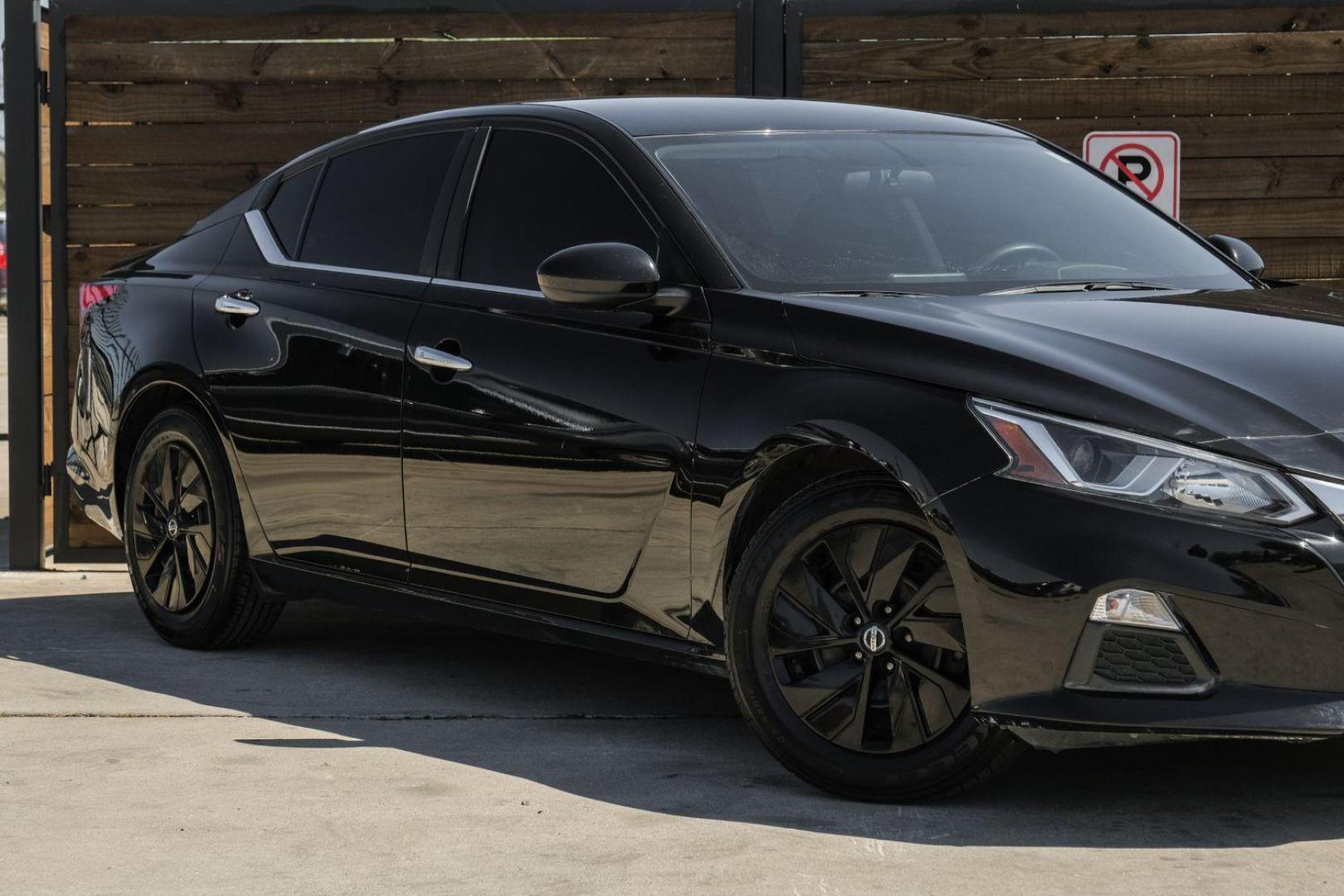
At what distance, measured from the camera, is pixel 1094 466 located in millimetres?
4312

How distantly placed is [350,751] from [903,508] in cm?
165

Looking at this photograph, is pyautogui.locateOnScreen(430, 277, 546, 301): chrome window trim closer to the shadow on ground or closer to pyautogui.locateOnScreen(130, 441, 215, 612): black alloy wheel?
the shadow on ground

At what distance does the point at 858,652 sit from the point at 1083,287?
1143 mm

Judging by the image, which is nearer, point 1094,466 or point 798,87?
point 1094,466

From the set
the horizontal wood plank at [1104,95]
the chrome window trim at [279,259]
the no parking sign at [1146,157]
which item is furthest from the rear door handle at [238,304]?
the no parking sign at [1146,157]

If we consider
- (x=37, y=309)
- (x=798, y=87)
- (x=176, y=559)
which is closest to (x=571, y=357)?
(x=176, y=559)

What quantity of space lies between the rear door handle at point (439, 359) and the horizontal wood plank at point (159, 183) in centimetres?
346

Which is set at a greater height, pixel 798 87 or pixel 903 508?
pixel 798 87

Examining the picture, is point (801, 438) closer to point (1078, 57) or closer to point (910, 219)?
point (910, 219)

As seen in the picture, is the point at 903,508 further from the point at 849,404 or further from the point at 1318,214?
the point at 1318,214

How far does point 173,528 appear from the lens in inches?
275

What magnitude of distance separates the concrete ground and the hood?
85 centimetres

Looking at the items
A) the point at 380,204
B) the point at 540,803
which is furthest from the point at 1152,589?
the point at 380,204

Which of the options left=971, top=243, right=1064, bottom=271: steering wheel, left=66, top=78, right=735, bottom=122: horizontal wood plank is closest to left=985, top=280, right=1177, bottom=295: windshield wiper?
left=971, top=243, right=1064, bottom=271: steering wheel
